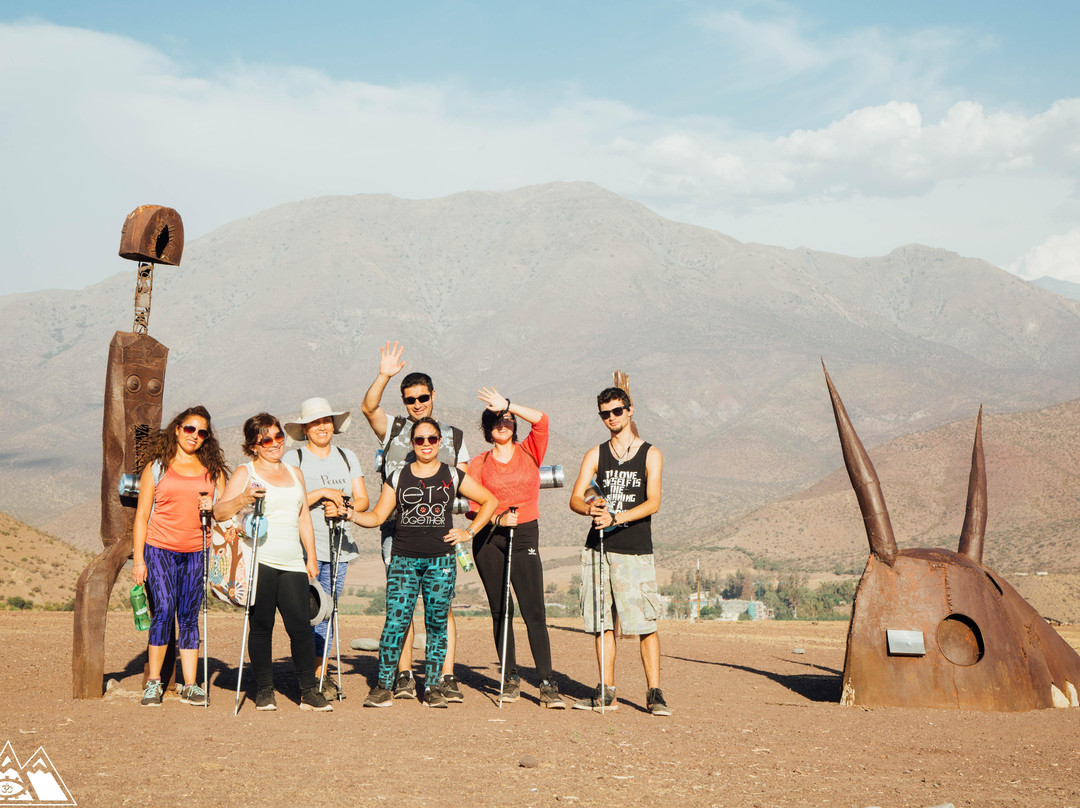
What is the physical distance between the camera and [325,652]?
7.70m

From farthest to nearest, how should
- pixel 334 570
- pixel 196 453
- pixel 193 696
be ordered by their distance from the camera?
pixel 334 570, pixel 196 453, pixel 193 696

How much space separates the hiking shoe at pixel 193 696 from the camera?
7.09 metres


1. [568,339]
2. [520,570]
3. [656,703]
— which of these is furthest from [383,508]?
[568,339]

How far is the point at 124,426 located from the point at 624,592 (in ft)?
13.7

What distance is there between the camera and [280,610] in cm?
678

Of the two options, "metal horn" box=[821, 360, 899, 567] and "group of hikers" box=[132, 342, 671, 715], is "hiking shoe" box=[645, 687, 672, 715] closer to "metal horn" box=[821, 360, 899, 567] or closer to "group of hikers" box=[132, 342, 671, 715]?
"group of hikers" box=[132, 342, 671, 715]

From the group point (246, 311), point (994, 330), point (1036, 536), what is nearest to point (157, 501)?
point (1036, 536)

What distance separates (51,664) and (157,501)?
155 inches

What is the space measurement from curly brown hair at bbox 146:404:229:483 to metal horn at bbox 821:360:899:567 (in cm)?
480

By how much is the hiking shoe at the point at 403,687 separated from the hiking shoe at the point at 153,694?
167 cm

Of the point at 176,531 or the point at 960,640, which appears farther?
the point at 960,640

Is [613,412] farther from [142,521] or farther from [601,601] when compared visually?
[142,521]

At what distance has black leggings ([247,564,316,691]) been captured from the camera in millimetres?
6758

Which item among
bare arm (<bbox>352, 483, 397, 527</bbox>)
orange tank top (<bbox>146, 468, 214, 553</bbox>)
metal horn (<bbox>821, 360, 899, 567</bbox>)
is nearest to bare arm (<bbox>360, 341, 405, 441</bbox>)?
bare arm (<bbox>352, 483, 397, 527</bbox>)
